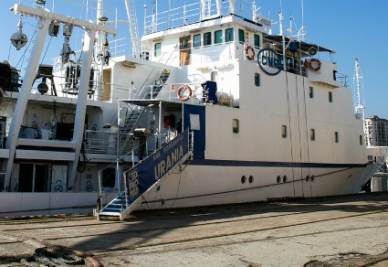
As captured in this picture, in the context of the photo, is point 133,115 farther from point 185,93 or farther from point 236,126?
point 236,126

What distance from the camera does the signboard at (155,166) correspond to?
13336 mm

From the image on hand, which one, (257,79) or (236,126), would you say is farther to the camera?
(257,79)

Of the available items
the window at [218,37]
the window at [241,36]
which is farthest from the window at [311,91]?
the window at [218,37]

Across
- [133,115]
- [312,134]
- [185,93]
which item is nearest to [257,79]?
[185,93]

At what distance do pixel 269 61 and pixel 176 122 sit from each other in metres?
5.38

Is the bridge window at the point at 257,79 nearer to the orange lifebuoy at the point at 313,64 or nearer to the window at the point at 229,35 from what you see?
the window at the point at 229,35

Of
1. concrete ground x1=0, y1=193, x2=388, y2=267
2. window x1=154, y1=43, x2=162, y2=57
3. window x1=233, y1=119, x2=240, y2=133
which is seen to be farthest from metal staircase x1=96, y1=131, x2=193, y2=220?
window x1=154, y1=43, x2=162, y2=57

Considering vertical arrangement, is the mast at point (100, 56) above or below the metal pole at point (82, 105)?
above

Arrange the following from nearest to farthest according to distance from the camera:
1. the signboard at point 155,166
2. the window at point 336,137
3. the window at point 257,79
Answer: the signboard at point 155,166 < the window at point 257,79 < the window at point 336,137

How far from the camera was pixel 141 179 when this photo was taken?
13688 millimetres

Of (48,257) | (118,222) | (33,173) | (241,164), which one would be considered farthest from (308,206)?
(48,257)

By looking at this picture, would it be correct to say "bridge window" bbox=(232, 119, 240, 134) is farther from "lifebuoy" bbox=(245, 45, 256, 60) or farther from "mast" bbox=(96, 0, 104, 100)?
"mast" bbox=(96, 0, 104, 100)

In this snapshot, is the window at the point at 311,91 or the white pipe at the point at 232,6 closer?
the white pipe at the point at 232,6

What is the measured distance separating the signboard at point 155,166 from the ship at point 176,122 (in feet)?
0.16
